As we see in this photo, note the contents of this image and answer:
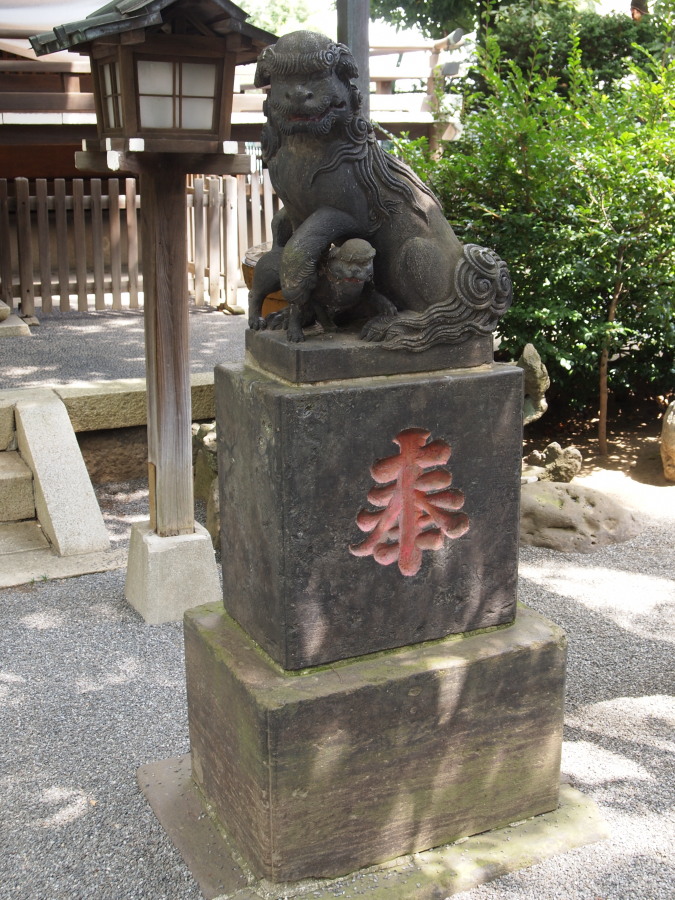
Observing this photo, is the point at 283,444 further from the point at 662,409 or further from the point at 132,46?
the point at 662,409

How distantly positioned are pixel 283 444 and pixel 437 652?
2.70 ft

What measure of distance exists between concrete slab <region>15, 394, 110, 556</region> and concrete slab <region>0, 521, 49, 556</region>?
0.05 meters

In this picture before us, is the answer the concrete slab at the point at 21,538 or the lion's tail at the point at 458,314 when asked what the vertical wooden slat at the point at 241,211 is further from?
the lion's tail at the point at 458,314

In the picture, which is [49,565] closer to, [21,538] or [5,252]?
[21,538]

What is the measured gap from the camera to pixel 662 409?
25.8 ft

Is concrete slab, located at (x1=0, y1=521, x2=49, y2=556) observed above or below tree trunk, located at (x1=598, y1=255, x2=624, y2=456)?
Answer: below

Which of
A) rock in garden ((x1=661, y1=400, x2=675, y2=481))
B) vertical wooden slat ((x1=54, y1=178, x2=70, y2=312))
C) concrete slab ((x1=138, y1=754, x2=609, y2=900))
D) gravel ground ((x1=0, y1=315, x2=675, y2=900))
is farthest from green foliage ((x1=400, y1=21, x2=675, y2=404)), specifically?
concrete slab ((x1=138, y1=754, x2=609, y2=900))

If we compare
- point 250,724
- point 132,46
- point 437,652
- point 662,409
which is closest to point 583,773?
point 437,652

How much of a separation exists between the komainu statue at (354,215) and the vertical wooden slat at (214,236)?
7.30m

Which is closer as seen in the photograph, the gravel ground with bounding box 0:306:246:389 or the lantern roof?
the lantern roof

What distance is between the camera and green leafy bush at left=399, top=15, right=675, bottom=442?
21.4 feet

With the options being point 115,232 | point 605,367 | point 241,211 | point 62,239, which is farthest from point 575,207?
point 62,239

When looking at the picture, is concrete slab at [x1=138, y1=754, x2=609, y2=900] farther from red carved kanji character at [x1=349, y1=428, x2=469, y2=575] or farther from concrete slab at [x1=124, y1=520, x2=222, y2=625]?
concrete slab at [x1=124, y1=520, x2=222, y2=625]

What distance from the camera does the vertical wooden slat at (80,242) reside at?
9.22 m
